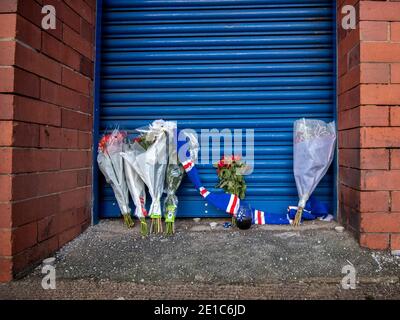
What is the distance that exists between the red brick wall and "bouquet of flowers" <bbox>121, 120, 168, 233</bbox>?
1.78 ft

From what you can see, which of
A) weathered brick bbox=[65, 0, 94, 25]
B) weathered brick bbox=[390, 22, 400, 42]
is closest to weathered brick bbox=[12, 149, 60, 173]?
weathered brick bbox=[65, 0, 94, 25]

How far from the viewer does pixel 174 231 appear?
2846 mm

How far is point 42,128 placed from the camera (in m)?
2.26

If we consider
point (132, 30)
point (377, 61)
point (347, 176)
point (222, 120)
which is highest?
point (132, 30)

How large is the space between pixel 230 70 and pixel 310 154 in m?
1.16

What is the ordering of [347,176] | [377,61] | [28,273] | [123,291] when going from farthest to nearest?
[347,176] → [377,61] → [28,273] → [123,291]

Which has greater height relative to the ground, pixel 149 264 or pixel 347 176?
pixel 347 176

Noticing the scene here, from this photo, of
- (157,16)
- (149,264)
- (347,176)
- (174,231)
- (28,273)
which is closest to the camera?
(28,273)

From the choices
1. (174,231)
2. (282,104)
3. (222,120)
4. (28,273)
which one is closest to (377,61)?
(282,104)

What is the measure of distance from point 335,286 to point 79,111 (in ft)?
8.25

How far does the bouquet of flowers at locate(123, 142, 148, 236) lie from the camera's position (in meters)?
2.82

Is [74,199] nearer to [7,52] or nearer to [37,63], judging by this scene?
[37,63]

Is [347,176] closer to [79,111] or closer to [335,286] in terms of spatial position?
[335,286]

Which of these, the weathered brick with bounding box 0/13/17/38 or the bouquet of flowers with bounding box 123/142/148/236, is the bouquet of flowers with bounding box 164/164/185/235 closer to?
the bouquet of flowers with bounding box 123/142/148/236
